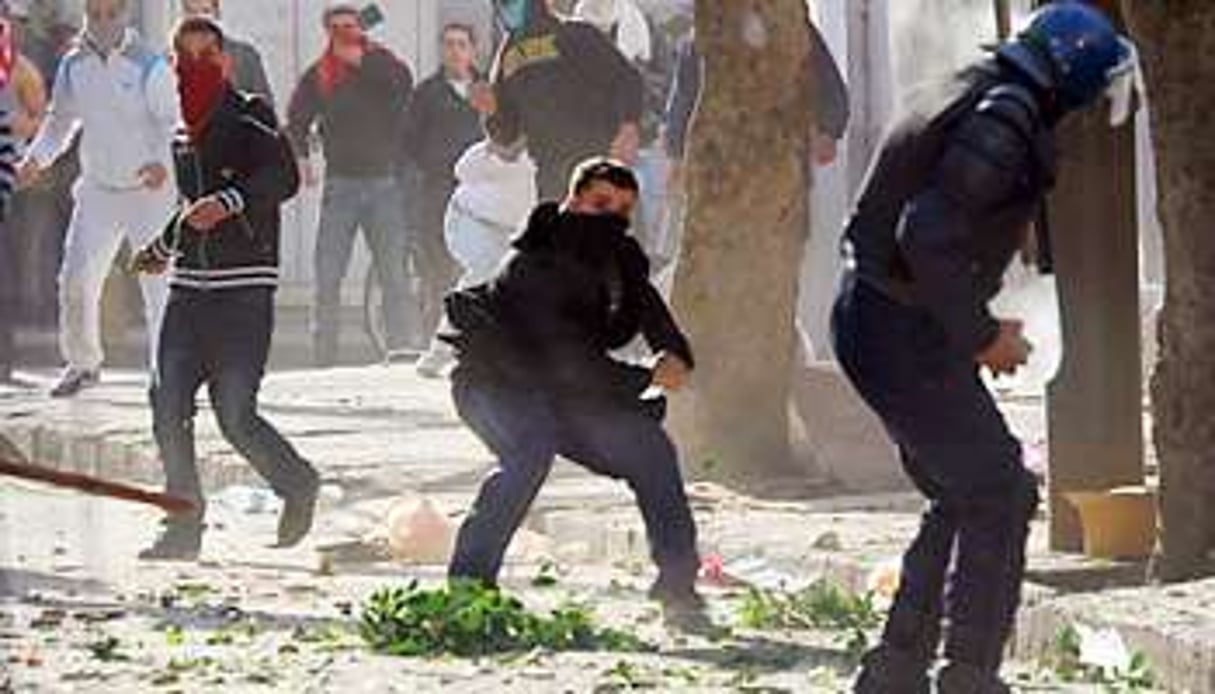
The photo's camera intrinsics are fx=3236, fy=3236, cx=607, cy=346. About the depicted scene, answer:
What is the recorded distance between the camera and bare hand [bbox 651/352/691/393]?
340 inches

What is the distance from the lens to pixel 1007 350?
6973mm

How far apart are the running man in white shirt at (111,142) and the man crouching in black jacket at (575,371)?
6.55 m

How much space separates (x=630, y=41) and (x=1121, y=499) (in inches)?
358

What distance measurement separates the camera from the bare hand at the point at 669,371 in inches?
340

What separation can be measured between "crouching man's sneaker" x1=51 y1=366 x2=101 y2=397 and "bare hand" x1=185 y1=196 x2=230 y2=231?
597cm

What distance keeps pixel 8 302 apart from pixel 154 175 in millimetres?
5267

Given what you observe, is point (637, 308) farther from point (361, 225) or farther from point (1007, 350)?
point (361, 225)

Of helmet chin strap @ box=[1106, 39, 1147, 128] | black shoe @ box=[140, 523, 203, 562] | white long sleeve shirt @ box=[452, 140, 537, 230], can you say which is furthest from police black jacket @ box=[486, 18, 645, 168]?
helmet chin strap @ box=[1106, 39, 1147, 128]

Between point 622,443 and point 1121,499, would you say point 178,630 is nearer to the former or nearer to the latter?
point 622,443

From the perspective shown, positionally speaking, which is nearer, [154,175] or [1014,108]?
[1014,108]

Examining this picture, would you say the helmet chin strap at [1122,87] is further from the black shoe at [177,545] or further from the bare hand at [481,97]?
the bare hand at [481,97]

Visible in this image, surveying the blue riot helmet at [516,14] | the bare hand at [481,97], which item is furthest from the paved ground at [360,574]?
the blue riot helmet at [516,14]

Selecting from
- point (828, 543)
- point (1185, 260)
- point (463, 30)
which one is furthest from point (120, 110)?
point (1185, 260)

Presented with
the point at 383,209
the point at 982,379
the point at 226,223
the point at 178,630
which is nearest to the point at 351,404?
the point at 383,209
